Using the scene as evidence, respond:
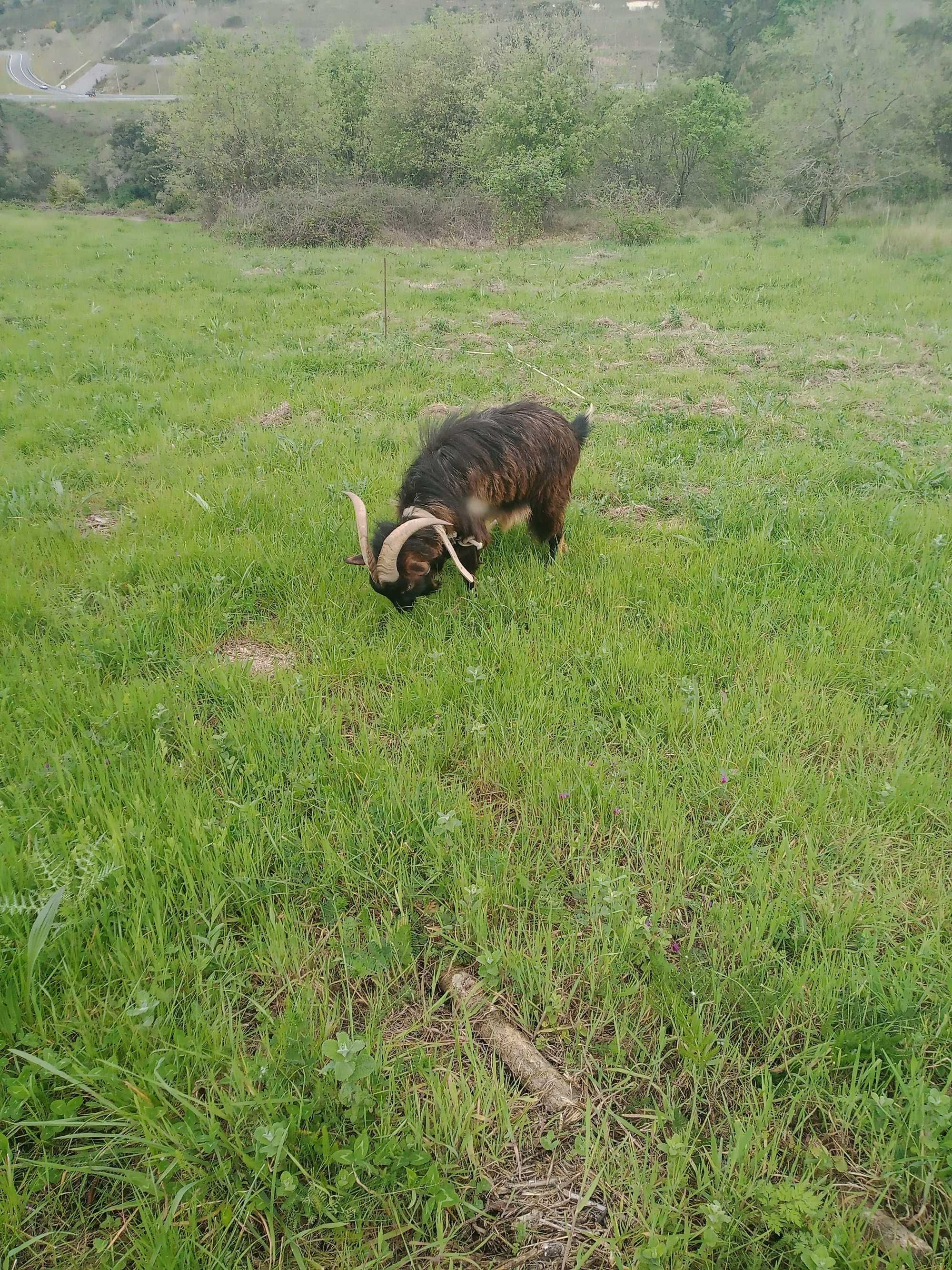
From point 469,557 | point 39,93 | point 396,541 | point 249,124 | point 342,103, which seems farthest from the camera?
point 39,93

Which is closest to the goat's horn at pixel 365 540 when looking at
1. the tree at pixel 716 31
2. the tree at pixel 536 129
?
the tree at pixel 536 129

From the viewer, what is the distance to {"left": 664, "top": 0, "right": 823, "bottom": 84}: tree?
41.3m

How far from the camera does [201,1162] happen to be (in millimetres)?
1843

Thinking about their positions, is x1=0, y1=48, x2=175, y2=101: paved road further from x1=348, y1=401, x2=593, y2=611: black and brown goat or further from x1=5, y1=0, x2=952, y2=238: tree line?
x1=348, y1=401, x2=593, y2=611: black and brown goat

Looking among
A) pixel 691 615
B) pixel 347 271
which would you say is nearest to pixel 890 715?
pixel 691 615

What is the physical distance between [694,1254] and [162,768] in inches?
Result: 106

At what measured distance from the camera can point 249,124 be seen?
98.5 feet

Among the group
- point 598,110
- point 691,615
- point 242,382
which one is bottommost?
point 691,615

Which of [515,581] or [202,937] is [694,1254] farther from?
[515,581]

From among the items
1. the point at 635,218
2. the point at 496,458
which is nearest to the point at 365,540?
the point at 496,458

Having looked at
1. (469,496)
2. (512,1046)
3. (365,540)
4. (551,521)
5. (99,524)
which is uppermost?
(469,496)

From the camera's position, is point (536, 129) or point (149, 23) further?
point (149, 23)

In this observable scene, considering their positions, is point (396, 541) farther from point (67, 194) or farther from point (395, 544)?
point (67, 194)

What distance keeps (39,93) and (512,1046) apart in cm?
11485
